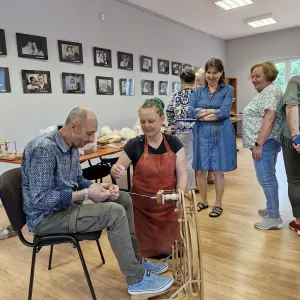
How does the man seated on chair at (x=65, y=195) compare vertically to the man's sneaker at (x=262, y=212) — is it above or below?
above

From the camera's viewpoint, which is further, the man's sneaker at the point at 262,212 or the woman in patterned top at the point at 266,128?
the man's sneaker at the point at 262,212

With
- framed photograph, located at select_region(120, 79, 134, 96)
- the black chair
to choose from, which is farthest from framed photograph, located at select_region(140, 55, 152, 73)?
the black chair

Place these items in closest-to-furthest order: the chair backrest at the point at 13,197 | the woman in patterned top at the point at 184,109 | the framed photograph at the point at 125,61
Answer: the chair backrest at the point at 13,197
the woman in patterned top at the point at 184,109
the framed photograph at the point at 125,61

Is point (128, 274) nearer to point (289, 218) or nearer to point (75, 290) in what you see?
point (75, 290)

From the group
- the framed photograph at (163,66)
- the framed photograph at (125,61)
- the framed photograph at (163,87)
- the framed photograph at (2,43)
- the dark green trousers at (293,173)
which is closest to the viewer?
the dark green trousers at (293,173)

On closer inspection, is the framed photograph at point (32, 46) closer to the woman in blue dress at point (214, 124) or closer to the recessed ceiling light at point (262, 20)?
the woman in blue dress at point (214, 124)

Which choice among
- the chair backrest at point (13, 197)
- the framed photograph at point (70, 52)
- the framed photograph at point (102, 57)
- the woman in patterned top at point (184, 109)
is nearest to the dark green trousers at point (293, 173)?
the woman in patterned top at point (184, 109)

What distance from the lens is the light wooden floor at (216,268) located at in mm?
1625

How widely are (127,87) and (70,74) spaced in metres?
1.22

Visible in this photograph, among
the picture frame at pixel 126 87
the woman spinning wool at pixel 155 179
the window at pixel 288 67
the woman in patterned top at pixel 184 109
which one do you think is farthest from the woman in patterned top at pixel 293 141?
the window at pixel 288 67

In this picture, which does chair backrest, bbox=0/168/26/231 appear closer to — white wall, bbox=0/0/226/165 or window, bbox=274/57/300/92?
white wall, bbox=0/0/226/165

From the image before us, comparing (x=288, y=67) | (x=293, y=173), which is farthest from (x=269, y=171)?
(x=288, y=67)

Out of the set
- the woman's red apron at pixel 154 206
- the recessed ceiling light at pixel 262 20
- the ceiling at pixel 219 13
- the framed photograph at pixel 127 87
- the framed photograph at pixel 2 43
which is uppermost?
the ceiling at pixel 219 13

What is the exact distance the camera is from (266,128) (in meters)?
2.13
